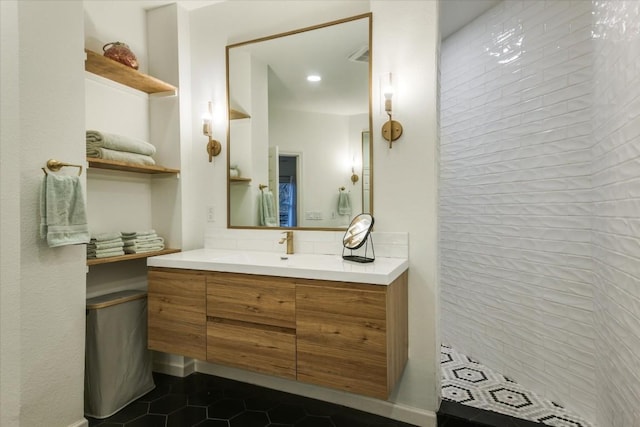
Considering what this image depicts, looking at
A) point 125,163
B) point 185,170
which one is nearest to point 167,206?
point 185,170

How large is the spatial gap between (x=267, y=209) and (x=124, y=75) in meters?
1.29

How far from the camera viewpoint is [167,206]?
2.61 metres

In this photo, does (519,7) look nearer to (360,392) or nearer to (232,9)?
(232,9)

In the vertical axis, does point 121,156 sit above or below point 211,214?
above

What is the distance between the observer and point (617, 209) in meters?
1.59

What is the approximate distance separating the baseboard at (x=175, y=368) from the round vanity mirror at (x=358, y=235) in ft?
4.81

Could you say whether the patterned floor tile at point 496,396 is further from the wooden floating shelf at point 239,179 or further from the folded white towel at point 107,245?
the folded white towel at point 107,245

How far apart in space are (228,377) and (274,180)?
1432 mm

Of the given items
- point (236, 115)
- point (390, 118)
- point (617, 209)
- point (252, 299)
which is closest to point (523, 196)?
point (617, 209)

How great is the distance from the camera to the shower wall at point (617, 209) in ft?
4.61

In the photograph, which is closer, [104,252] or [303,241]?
[104,252]

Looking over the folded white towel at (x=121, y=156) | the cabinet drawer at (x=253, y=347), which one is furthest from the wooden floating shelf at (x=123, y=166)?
the cabinet drawer at (x=253, y=347)

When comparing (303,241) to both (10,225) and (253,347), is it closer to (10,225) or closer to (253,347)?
(253,347)

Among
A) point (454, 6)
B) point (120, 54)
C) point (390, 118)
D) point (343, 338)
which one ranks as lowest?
point (343, 338)
